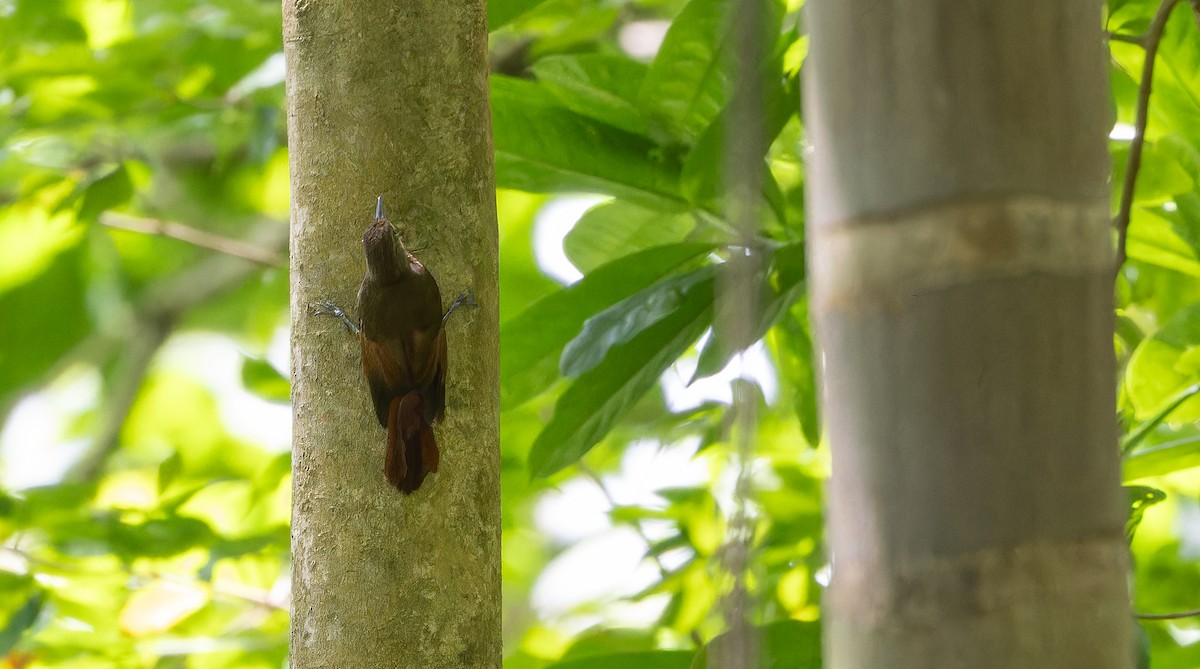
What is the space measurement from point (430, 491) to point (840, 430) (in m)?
0.33

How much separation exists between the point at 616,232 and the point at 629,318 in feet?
0.73

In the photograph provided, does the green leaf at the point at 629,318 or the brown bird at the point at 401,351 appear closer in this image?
the brown bird at the point at 401,351

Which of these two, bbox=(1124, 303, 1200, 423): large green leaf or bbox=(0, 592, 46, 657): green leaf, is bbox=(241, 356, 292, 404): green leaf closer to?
Result: bbox=(0, 592, 46, 657): green leaf

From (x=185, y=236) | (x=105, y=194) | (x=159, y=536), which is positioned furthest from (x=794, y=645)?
(x=185, y=236)

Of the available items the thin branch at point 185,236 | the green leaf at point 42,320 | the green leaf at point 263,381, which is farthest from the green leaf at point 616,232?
the green leaf at point 42,320

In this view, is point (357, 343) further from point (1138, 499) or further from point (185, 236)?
point (185, 236)

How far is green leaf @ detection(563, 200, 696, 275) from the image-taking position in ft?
3.47

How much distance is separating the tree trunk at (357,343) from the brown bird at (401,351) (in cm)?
1

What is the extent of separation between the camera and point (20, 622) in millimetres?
1215

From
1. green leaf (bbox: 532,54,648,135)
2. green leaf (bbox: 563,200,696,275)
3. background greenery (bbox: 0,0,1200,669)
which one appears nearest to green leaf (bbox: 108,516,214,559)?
background greenery (bbox: 0,0,1200,669)

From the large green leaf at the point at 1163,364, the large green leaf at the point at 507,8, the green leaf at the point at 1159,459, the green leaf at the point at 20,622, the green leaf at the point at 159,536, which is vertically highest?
the large green leaf at the point at 507,8

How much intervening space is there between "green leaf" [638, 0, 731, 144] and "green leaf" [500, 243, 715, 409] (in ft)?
0.35

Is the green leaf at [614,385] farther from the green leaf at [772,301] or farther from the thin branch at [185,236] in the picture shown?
the thin branch at [185,236]

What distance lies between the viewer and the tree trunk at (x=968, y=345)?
32 cm
